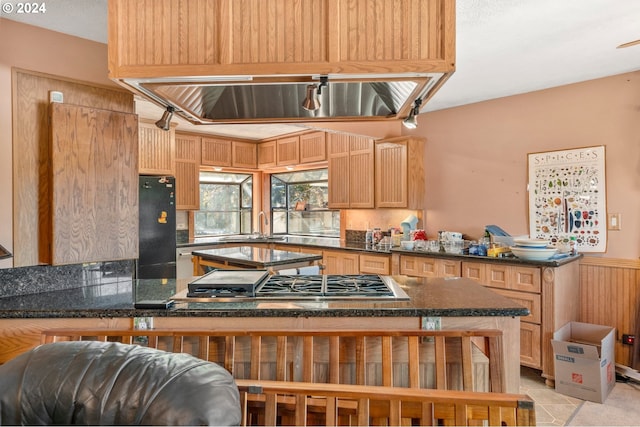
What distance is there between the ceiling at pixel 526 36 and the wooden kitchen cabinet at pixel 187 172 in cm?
300

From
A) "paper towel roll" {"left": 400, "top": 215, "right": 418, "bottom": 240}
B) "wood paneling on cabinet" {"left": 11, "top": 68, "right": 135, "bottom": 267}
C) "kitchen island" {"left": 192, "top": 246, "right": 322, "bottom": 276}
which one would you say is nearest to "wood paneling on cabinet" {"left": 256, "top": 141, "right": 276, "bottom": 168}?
"kitchen island" {"left": 192, "top": 246, "right": 322, "bottom": 276}

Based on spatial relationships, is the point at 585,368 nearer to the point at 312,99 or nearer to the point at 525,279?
the point at 525,279

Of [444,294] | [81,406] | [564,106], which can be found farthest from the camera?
[564,106]

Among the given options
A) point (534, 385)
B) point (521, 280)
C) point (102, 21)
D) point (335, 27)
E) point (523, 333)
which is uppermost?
point (102, 21)

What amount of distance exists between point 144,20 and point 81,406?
1.47m

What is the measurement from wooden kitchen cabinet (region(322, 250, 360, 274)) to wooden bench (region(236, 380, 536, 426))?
9.10ft

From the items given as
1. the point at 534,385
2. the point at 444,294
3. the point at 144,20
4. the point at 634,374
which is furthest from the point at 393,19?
the point at 634,374

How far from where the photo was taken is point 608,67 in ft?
9.97

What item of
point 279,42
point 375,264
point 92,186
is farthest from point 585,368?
point 92,186

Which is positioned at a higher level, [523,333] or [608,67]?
[608,67]

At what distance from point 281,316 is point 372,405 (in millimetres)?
510

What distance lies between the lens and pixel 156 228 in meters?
4.16

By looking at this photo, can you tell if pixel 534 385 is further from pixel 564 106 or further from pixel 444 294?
pixel 564 106

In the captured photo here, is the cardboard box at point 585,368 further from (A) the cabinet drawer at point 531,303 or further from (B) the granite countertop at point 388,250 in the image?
(B) the granite countertop at point 388,250
